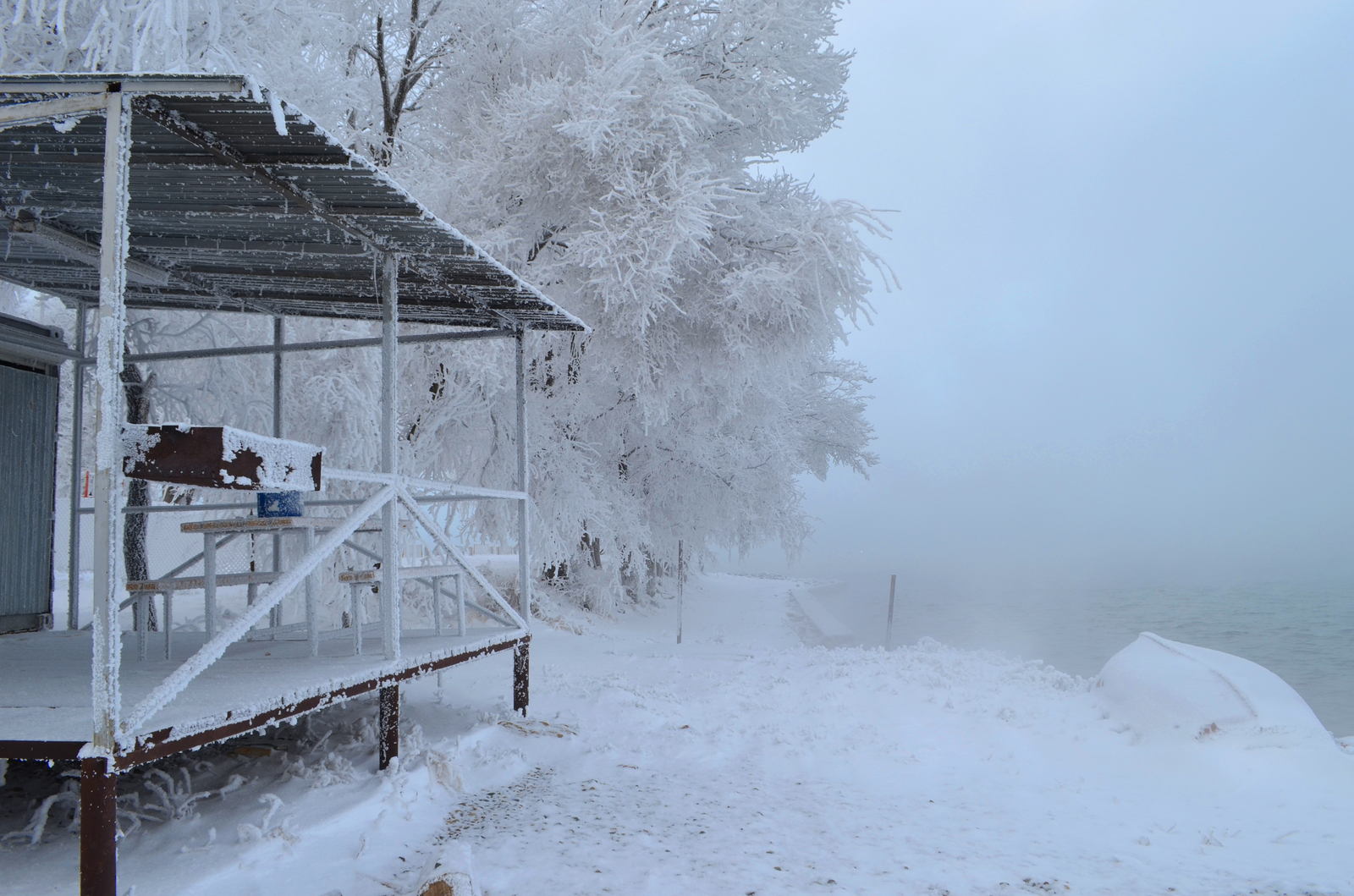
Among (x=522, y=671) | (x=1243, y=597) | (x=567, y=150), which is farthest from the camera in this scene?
(x=1243, y=597)

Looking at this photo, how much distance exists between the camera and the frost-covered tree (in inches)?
329

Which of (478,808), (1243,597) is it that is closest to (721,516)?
(478,808)

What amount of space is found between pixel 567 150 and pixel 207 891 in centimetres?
775

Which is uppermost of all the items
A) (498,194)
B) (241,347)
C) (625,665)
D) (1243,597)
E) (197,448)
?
(498,194)

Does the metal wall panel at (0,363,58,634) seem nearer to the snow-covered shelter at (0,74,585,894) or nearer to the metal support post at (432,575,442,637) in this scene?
the snow-covered shelter at (0,74,585,894)

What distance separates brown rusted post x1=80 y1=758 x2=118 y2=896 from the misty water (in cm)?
1357

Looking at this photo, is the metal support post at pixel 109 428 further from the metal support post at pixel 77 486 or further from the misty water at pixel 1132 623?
the misty water at pixel 1132 623

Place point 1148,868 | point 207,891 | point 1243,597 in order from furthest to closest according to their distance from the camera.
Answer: point 1243,597
point 1148,868
point 207,891

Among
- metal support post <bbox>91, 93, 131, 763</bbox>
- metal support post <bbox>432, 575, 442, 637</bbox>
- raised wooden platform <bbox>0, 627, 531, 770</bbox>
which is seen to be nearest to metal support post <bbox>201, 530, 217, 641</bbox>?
raised wooden platform <bbox>0, 627, 531, 770</bbox>

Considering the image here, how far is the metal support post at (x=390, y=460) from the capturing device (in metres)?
4.58

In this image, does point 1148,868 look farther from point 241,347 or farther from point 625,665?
point 241,347

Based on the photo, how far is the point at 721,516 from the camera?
15.5 meters

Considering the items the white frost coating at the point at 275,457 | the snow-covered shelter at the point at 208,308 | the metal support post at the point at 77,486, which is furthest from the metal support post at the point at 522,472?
the metal support post at the point at 77,486

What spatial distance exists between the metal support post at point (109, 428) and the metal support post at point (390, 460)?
176 cm
